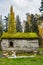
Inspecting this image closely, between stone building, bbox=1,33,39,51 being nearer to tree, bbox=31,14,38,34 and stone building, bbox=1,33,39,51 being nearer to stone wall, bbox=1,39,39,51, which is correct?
stone wall, bbox=1,39,39,51

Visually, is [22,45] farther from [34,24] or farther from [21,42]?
[34,24]

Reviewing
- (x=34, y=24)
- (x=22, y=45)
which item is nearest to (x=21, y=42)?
(x=22, y=45)

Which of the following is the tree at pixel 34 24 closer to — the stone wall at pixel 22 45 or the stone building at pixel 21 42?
the stone building at pixel 21 42

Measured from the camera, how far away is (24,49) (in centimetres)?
3781

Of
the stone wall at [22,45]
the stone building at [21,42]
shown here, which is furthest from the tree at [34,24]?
the stone wall at [22,45]

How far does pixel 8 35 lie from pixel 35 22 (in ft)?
111

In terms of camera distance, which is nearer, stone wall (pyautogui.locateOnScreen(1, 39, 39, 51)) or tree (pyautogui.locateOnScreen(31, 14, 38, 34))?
stone wall (pyautogui.locateOnScreen(1, 39, 39, 51))

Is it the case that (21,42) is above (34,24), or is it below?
below

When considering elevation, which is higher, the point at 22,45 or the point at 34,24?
the point at 34,24

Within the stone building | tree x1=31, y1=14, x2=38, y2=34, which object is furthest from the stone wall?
tree x1=31, y1=14, x2=38, y2=34

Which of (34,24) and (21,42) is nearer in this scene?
(21,42)

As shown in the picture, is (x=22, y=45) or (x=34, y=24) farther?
(x=34, y=24)

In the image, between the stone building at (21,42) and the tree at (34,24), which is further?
the tree at (34,24)

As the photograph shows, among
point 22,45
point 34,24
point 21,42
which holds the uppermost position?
point 34,24
